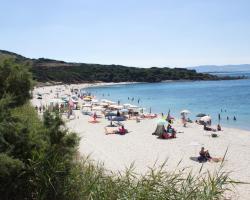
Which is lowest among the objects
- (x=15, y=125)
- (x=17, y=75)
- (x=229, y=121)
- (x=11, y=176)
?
(x=229, y=121)

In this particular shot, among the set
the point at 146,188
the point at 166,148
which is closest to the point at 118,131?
the point at 166,148

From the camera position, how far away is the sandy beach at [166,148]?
1811 centimetres

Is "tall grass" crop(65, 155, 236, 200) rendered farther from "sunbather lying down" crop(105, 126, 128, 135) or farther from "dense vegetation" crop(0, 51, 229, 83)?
"dense vegetation" crop(0, 51, 229, 83)

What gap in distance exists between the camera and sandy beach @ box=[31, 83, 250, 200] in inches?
713

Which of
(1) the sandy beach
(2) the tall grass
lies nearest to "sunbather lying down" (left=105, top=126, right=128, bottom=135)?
(1) the sandy beach

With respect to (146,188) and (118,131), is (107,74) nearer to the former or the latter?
(118,131)

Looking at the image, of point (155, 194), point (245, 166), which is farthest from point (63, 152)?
point (245, 166)

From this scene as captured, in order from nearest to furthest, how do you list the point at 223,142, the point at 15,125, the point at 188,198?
the point at 188,198, the point at 15,125, the point at 223,142

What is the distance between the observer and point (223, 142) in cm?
2478

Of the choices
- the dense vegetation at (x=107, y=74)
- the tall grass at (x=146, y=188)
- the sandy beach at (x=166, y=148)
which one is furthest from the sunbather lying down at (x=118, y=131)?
the dense vegetation at (x=107, y=74)

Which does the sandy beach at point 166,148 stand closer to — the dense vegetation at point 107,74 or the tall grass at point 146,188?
the tall grass at point 146,188

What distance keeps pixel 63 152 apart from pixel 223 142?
1568 cm

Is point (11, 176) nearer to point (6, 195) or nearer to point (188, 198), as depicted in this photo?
point (6, 195)

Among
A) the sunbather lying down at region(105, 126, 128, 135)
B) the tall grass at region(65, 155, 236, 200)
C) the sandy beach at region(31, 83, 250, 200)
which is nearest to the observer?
the tall grass at region(65, 155, 236, 200)
